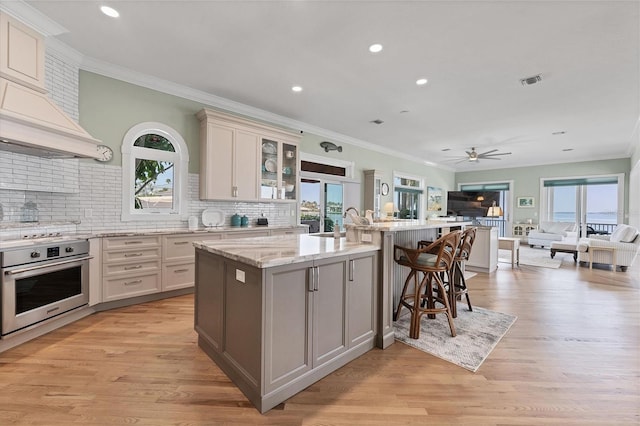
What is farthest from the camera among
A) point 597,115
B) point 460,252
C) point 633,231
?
point 633,231

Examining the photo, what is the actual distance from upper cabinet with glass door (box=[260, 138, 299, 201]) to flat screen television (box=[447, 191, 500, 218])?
734 centimetres

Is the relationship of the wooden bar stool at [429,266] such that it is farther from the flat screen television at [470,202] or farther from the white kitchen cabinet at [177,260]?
the flat screen television at [470,202]

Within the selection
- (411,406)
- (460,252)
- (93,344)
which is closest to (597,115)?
(460,252)

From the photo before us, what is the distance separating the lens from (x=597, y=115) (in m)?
5.02

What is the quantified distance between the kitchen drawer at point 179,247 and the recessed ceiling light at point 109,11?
7.72 ft

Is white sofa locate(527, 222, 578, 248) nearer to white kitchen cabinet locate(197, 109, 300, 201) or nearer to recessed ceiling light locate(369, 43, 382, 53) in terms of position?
white kitchen cabinet locate(197, 109, 300, 201)

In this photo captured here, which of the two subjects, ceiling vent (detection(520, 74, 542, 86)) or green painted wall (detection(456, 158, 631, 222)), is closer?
ceiling vent (detection(520, 74, 542, 86))

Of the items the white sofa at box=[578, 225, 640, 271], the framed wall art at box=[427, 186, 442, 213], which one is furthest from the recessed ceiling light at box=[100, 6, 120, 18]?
the framed wall art at box=[427, 186, 442, 213]

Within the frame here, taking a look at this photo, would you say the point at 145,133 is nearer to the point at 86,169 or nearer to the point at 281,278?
the point at 86,169

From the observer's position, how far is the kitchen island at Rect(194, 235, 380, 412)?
67.8 inches

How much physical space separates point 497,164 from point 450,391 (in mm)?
10349

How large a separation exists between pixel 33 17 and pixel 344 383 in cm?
418

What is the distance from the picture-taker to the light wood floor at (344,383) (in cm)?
169

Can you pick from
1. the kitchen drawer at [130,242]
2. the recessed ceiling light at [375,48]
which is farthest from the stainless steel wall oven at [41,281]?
the recessed ceiling light at [375,48]
